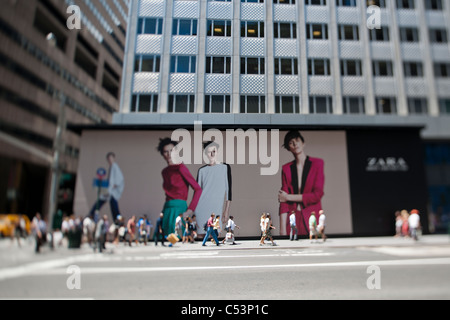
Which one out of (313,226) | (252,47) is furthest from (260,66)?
(313,226)

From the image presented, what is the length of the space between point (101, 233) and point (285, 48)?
1910 millimetres

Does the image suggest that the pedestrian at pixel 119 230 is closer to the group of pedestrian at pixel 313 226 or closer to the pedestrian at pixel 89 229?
the pedestrian at pixel 89 229

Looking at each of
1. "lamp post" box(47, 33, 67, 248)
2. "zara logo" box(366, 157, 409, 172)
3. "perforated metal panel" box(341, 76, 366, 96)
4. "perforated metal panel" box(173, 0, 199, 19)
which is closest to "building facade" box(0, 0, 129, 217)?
"lamp post" box(47, 33, 67, 248)

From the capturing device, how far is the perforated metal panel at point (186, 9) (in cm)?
191

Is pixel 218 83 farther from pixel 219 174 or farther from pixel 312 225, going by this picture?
pixel 312 225

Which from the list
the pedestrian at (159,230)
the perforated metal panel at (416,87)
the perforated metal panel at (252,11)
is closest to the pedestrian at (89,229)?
the pedestrian at (159,230)

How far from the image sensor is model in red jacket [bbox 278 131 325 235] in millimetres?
1839

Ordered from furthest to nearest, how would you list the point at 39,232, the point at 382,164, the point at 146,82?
the point at 382,164 < the point at 146,82 < the point at 39,232

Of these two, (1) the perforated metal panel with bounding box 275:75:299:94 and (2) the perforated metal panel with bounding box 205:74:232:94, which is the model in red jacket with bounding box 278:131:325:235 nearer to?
(1) the perforated metal panel with bounding box 275:75:299:94

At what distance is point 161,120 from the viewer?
175cm

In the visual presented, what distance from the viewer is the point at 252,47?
188 cm

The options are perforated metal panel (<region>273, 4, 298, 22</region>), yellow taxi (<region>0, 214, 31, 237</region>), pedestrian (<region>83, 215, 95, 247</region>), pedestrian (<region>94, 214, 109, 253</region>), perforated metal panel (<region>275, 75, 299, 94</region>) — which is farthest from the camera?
perforated metal panel (<region>273, 4, 298, 22</region>)

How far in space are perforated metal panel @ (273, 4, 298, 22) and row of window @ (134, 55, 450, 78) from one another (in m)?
0.35

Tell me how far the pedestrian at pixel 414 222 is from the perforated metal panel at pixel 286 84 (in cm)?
126
